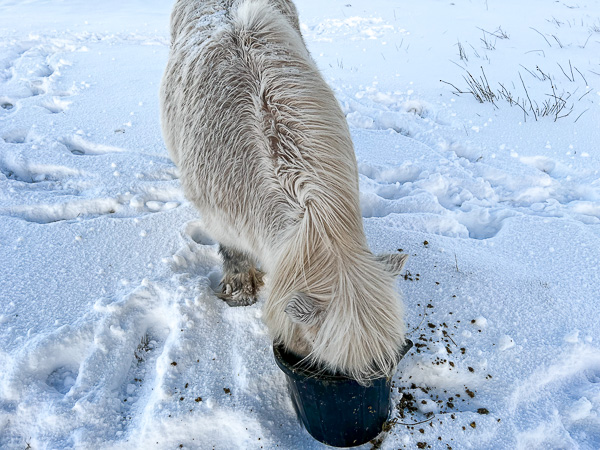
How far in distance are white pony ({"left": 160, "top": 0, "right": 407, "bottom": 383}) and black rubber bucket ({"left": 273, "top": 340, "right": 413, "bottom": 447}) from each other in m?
0.07

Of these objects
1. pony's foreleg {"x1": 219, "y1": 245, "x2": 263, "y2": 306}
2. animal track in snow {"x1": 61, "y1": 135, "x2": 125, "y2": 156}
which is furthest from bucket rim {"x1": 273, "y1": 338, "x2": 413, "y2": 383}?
animal track in snow {"x1": 61, "y1": 135, "x2": 125, "y2": 156}

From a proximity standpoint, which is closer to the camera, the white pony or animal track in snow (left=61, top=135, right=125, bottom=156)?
the white pony

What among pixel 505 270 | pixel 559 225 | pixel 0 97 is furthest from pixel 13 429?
pixel 0 97

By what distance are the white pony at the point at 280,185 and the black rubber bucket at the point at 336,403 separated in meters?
0.07

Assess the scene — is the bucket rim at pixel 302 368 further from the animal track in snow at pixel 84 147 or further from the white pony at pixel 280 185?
the animal track in snow at pixel 84 147

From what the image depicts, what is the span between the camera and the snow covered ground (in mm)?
2150

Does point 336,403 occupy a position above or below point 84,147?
above

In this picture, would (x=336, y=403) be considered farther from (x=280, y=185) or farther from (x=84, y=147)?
(x=84, y=147)

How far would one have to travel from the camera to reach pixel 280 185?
6.55 ft

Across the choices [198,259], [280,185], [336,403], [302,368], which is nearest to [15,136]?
[198,259]

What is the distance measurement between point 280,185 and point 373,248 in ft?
4.14

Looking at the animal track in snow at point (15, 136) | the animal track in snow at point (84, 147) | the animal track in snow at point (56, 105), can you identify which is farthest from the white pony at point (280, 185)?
the animal track in snow at point (56, 105)

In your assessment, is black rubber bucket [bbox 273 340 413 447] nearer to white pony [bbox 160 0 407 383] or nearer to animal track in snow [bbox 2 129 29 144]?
white pony [bbox 160 0 407 383]

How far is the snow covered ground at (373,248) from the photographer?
2.15m
